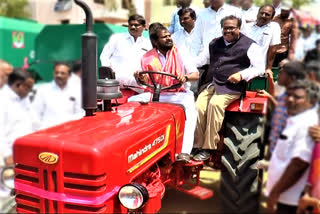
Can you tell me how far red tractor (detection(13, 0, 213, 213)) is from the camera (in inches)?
72.4

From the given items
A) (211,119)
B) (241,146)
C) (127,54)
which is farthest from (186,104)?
(127,54)

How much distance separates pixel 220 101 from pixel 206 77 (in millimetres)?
464

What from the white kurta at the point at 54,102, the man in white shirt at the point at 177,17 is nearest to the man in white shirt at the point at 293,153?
the white kurta at the point at 54,102

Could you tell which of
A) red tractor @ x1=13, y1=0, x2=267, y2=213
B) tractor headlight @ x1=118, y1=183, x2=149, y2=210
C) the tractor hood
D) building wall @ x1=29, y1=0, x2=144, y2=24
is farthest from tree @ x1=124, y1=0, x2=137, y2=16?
tractor headlight @ x1=118, y1=183, x2=149, y2=210

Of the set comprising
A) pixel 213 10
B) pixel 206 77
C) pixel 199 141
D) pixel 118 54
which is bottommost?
pixel 199 141

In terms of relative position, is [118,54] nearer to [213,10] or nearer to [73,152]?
[213,10]

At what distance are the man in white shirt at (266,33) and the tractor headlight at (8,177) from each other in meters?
1.57

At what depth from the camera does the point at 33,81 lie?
1.42 metres

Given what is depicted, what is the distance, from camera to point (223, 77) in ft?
10.1

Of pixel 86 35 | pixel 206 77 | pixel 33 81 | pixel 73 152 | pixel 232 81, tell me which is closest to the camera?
pixel 33 81

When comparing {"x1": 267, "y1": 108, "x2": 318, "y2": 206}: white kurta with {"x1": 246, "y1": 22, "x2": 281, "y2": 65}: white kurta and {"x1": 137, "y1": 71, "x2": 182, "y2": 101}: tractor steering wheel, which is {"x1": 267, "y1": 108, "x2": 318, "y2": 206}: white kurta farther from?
{"x1": 137, "y1": 71, "x2": 182, "y2": 101}: tractor steering wheel

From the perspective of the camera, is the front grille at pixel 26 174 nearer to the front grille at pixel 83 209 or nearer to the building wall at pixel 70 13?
the front grille at pixel 83 209

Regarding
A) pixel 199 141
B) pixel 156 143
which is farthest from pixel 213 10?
pixel 156 143

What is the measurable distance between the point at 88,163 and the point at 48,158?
0.75 feet
